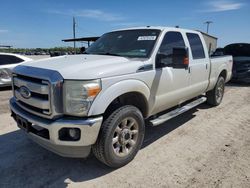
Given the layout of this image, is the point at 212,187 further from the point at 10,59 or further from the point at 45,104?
the point at 10,59

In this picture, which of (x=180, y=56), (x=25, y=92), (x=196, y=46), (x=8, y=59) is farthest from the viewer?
(x=8, y=59)

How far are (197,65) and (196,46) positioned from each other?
1.65 feet

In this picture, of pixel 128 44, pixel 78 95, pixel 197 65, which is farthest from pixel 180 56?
pixel 78 95

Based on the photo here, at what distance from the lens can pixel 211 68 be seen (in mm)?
5887

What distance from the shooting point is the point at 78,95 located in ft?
9.39

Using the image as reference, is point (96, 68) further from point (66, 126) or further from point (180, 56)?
point (180, 56)

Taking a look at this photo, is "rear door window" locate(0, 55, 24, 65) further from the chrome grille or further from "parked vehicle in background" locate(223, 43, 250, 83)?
"parked vehicle in background" locate(223, 43, 250, 83)

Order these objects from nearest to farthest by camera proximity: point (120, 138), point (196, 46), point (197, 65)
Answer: point (120, 138) → point (197, 65) → point (196, 46)

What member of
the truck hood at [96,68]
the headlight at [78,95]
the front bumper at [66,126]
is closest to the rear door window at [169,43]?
the truck hood at [96,68]

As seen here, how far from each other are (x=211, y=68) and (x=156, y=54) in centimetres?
254

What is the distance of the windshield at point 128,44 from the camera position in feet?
13.2

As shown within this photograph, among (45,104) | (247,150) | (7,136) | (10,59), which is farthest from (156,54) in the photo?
(10,59)

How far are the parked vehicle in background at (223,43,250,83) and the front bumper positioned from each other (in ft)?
31.4

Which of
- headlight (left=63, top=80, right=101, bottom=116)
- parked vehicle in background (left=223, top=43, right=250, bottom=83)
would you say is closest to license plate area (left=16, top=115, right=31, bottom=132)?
headlight (left=63, top=80, right=101, bottom=116)
